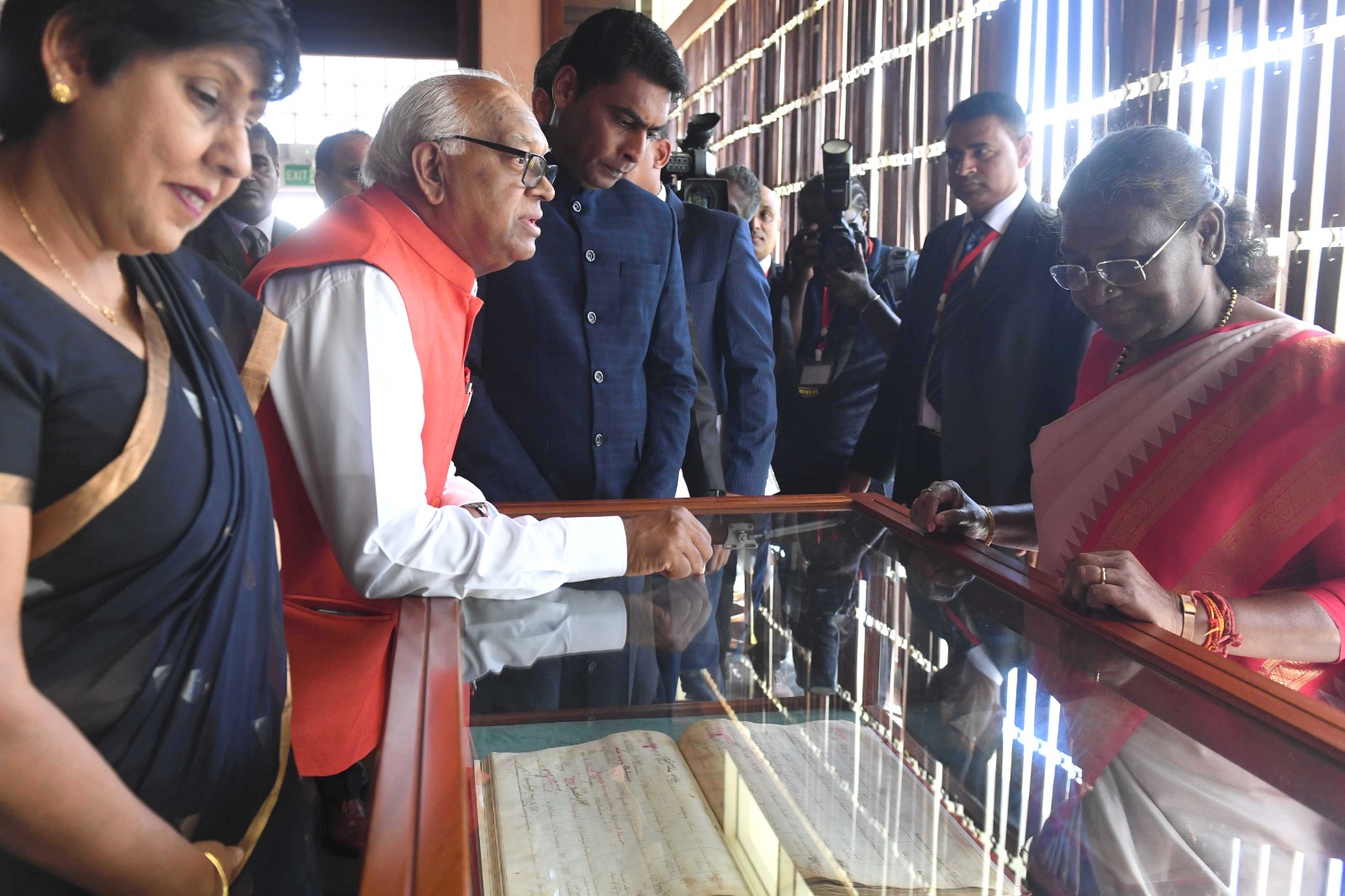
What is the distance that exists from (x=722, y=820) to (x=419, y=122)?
946 millimetres

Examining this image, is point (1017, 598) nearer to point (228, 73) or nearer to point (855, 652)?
point (855, 652)

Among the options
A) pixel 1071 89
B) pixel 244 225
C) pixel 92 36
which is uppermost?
pixel 1071 89

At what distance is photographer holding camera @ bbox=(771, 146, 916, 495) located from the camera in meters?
2.98

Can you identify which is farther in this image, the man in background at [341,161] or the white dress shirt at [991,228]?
the man in background at [341,161]

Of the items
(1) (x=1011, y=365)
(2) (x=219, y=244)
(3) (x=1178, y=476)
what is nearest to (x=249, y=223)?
(2) (x=219, y=244)

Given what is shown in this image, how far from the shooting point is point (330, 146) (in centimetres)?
323

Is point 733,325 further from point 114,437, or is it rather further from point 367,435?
point 114,437

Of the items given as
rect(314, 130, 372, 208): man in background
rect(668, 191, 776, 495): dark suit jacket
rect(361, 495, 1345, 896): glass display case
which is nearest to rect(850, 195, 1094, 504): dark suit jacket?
rect(668, 191, 776, 495): dark suit jacket

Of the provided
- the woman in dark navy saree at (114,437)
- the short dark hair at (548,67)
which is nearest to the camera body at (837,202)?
the short dark hair at (548,67)

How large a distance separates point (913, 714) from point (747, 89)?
6739 millimetres

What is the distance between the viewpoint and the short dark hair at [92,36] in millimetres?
490

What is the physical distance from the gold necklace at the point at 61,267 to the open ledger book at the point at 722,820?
0.41 meters

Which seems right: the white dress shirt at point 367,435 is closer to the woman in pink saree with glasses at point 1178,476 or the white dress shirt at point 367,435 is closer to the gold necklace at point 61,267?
the gold necklace at point 61,267

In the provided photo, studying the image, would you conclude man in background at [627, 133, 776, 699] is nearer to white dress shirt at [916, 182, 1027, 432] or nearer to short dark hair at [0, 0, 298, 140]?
white dress shirt at [916, 182, 1027, 432]
